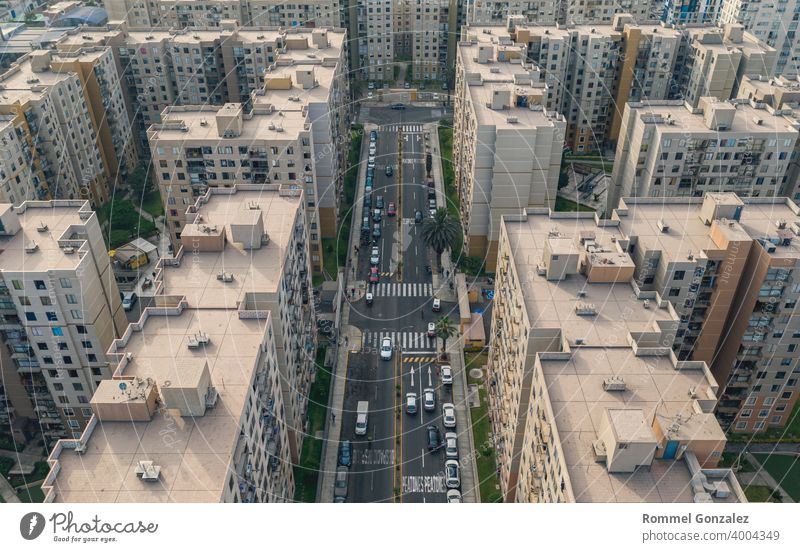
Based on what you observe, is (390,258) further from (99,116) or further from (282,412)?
(99,116)

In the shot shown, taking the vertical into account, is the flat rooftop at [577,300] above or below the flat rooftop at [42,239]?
below

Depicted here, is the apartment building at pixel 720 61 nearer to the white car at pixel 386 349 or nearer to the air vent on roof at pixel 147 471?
the white car at pixel 386 349

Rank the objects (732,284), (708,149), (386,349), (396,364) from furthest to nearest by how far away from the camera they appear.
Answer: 1. (386,349)
2. (396,364)
3. (708,149)
4. (732,284)

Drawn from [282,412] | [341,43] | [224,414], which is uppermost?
[341,43]

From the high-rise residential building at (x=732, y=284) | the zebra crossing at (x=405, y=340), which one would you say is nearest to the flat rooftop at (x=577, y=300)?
the high-rise residential building at (x=732, y=284)

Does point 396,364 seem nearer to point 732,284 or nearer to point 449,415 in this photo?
point 449,415

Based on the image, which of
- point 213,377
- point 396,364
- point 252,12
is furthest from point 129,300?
point 252,12
